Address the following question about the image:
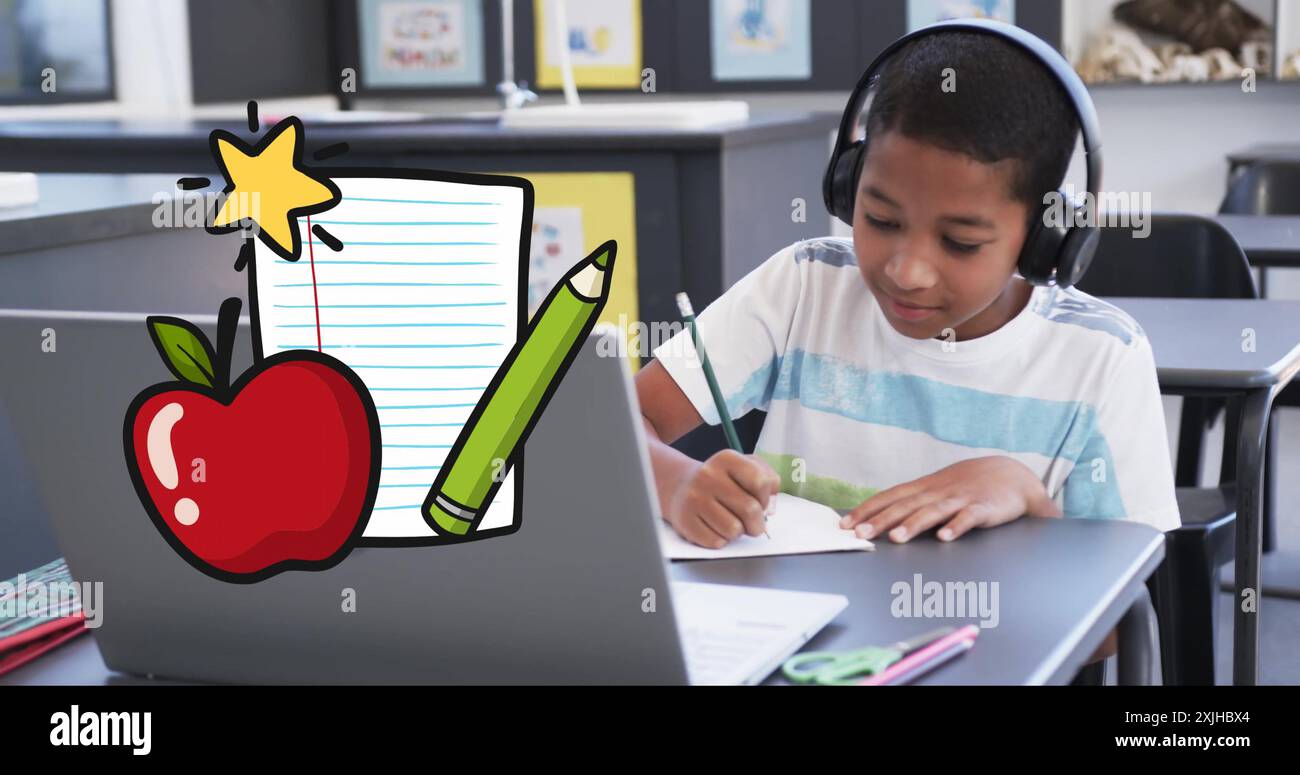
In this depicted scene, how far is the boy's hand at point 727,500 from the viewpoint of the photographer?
0.91 m

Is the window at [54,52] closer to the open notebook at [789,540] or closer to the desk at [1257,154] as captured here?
the desk at [1257,154]

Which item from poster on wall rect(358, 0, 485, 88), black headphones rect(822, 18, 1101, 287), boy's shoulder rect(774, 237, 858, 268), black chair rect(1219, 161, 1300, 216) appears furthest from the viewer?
poster on wall rect(358, 0, 485, 88)

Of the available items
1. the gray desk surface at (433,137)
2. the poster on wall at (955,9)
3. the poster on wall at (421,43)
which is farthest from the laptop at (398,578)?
the poster on wall at (421,43)

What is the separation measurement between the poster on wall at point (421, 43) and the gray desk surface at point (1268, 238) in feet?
10.7

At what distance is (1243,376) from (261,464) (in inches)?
47.3

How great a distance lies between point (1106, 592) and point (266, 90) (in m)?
5.07

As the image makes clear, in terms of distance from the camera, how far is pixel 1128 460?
3.79ft

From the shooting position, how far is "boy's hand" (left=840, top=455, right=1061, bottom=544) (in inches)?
36.4

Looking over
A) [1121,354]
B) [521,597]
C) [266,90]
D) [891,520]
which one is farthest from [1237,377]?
[266,90]

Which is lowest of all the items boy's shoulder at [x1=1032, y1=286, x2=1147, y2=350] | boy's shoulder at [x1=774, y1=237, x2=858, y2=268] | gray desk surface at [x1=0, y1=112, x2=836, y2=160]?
boy's shoulder at [x1=1032, y1=286, x2=1147, y2=350]

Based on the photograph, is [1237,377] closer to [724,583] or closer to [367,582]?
[724,583]

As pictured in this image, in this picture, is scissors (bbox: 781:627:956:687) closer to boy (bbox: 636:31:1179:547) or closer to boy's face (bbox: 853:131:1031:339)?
boy (bbox: 636:31:1179:547)

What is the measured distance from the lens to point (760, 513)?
35.9 inches

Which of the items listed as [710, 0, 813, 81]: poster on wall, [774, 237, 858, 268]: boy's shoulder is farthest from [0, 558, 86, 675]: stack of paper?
[710, 0, 813, 81]: poster on wall
